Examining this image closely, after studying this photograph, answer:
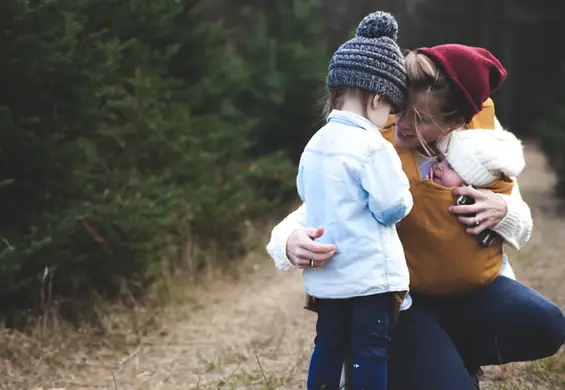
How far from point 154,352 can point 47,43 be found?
1793mm

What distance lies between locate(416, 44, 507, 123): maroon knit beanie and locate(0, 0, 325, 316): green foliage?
7.56 feet

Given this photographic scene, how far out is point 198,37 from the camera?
21.2 feet

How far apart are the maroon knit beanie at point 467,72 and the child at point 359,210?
173 mm

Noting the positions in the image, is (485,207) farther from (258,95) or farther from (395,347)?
(258,95)

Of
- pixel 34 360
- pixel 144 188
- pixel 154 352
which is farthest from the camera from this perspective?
pixel 144 188

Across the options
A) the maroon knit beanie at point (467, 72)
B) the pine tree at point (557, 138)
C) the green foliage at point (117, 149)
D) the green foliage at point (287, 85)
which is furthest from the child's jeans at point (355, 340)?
the pine tree at point (557, 138)

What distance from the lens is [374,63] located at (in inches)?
100.0

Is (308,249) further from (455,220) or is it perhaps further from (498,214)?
(498,214)

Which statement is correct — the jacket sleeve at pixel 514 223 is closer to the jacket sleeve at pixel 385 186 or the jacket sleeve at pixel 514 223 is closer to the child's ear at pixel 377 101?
the jacket sleeve at pixel 385 186

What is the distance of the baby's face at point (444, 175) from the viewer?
2.78m

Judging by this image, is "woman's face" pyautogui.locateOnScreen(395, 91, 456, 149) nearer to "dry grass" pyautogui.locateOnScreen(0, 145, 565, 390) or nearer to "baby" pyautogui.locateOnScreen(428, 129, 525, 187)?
"baby" pyautogui.locateOnScreen(428, 129, 525, 187)

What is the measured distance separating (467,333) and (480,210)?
0.50 metres

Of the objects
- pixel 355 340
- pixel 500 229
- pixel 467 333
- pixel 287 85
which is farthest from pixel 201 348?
pixel 287 85

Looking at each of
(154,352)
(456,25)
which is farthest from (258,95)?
(456,25)
